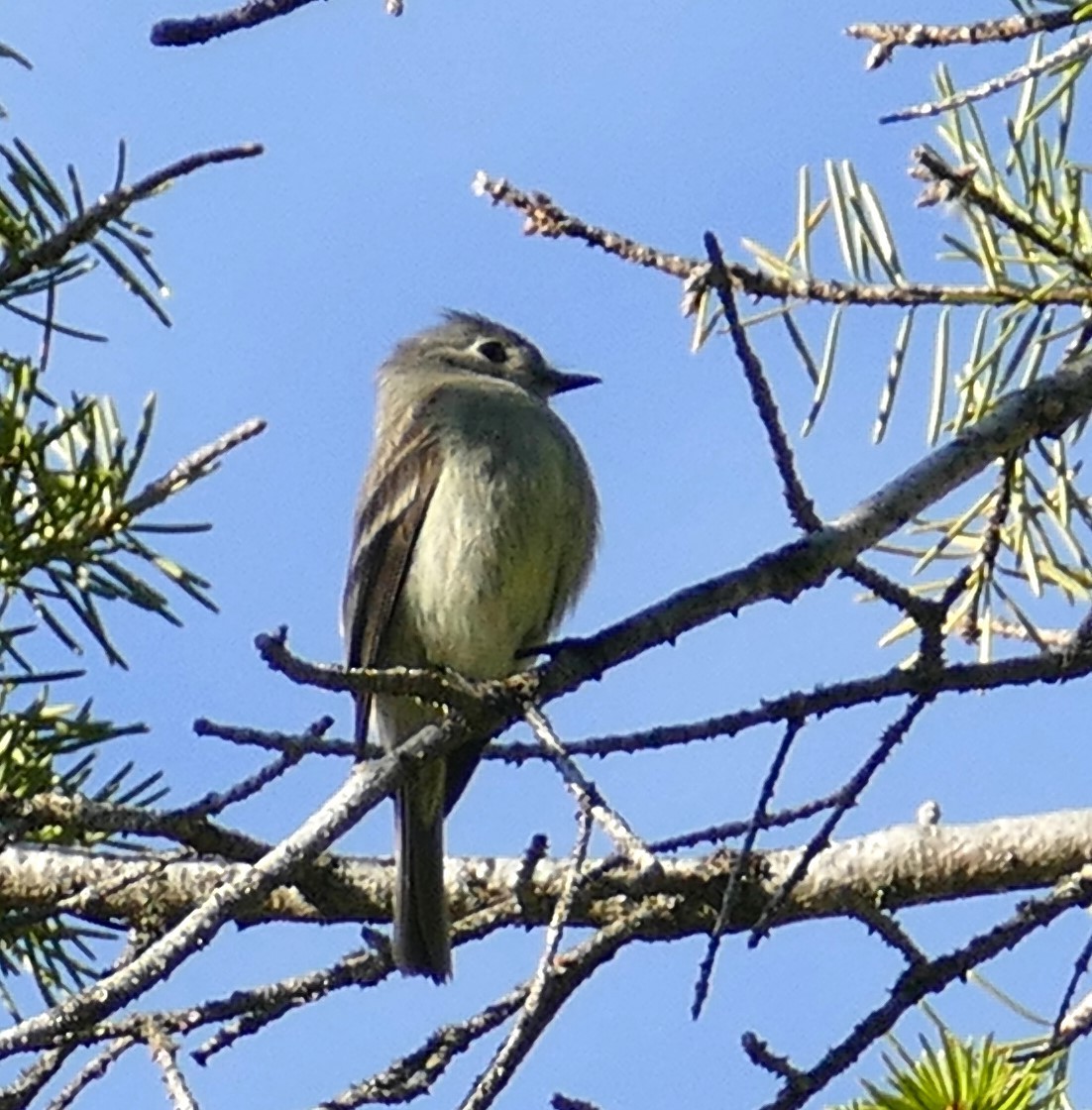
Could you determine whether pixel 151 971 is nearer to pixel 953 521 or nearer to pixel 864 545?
pixel 864 545

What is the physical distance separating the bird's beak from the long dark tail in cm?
210

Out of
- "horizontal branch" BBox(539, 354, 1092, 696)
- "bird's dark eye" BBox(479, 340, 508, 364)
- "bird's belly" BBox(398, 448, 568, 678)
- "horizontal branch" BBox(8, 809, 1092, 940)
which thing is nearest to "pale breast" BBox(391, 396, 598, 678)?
"bird's belly" BBox(398, 448, 568, 678)

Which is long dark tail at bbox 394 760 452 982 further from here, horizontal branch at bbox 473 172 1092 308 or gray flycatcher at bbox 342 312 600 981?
horizontal branch at bbox 473 172 1092 308

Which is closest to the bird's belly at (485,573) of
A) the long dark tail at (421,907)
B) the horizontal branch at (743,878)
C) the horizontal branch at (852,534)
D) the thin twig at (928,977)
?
the long dark tail at (421,907)

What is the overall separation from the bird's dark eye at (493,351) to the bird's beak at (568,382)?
0.78 feet

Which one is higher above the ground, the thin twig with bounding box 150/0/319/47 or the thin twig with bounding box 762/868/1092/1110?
the thin twig with bounding box 150/0/319/47

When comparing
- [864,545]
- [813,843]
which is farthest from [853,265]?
[813,843]

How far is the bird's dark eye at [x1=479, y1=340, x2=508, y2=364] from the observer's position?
696 cm

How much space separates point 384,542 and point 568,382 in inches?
49.6

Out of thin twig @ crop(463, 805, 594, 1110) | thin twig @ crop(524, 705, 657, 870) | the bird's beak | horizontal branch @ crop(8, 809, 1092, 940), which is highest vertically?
the bird's beak

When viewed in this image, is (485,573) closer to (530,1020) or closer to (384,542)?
(384,542)

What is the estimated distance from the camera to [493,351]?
7012mm

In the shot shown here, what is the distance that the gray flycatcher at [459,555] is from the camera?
547 cm

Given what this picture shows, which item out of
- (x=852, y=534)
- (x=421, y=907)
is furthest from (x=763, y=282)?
(x=421, y=907)
